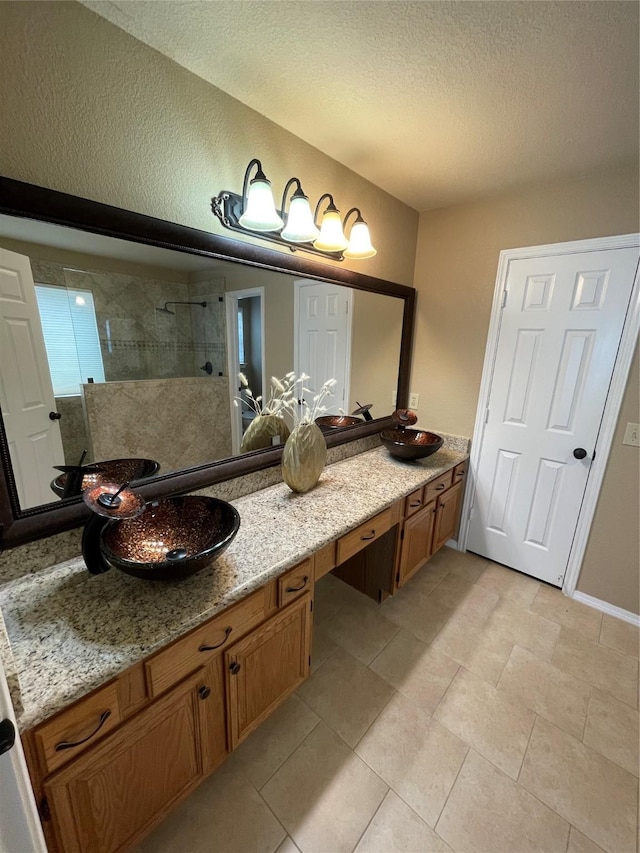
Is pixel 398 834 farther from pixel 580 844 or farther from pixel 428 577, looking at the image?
pixel 428 577

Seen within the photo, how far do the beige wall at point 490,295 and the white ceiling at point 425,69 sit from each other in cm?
19

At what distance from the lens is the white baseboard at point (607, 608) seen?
6.63 feet

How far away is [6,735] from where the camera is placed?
20.0 inches

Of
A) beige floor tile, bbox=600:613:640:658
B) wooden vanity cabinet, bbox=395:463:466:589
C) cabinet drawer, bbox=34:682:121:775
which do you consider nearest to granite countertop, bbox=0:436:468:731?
cabinet drawer, bbox=34:682:121:775

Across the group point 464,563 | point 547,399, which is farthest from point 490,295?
point 464,563

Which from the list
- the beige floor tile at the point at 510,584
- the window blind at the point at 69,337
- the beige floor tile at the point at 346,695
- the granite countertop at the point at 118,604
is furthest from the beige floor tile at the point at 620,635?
the window blind at the point at 69,337

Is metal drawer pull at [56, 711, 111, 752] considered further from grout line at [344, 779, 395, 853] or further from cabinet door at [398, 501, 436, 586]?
cabinet door at [398, 501, 436, 586]

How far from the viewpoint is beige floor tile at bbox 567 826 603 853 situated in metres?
1.12

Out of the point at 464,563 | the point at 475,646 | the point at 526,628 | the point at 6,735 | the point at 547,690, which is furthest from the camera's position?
the point at 464,563

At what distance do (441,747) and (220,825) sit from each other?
2.84 feet

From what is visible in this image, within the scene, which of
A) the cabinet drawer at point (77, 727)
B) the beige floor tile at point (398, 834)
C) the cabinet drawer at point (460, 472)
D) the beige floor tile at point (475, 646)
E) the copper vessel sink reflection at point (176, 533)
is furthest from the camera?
the cabinet drawer at point (460, 472)

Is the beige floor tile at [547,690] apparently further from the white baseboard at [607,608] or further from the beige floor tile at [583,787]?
the white baseboard at [607,608]

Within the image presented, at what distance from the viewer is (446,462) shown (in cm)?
224

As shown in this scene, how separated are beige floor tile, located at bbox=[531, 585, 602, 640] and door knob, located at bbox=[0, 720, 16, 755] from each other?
2486 millimetres
